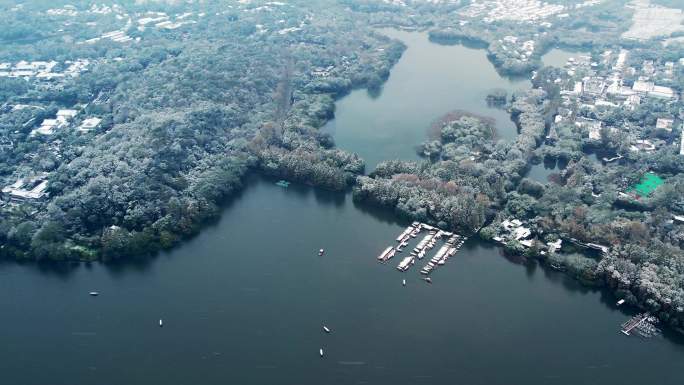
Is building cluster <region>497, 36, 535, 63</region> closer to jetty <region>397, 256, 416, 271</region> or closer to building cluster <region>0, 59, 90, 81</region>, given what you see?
jetty <region>397, 256, 416, 271</region>

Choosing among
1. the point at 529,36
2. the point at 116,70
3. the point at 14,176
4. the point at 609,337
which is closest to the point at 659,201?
the point at 609,337

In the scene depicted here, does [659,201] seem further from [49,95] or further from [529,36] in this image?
[49,95]

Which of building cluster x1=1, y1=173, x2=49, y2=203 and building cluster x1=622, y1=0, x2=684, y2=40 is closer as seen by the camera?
building cluster x1=1, y1=173, x2=49, y2=203

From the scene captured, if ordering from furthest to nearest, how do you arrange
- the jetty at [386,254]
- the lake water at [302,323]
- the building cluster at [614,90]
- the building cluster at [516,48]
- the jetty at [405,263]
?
the building cluster at [516,48], the building cluster at [614,90], the jetty at [386,254], the jetty at [405,263], the lake water at [302,323]

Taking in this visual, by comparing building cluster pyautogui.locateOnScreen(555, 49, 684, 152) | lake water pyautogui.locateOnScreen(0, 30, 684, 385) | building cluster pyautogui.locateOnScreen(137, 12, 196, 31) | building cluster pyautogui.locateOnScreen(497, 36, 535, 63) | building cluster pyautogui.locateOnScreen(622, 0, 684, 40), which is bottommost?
lake water pyautogui.locateOnScreen(0, 30, 684, 385)

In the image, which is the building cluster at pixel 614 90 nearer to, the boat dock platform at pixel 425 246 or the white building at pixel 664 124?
the white building at pixel 664 124

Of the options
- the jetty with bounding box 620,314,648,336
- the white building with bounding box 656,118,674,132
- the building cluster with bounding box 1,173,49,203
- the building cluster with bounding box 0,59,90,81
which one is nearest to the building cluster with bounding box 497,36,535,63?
the white building with bounding box 656,118,674,132

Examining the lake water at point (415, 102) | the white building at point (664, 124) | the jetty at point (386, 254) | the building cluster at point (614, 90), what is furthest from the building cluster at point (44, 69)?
the white building at point (664, 124)
